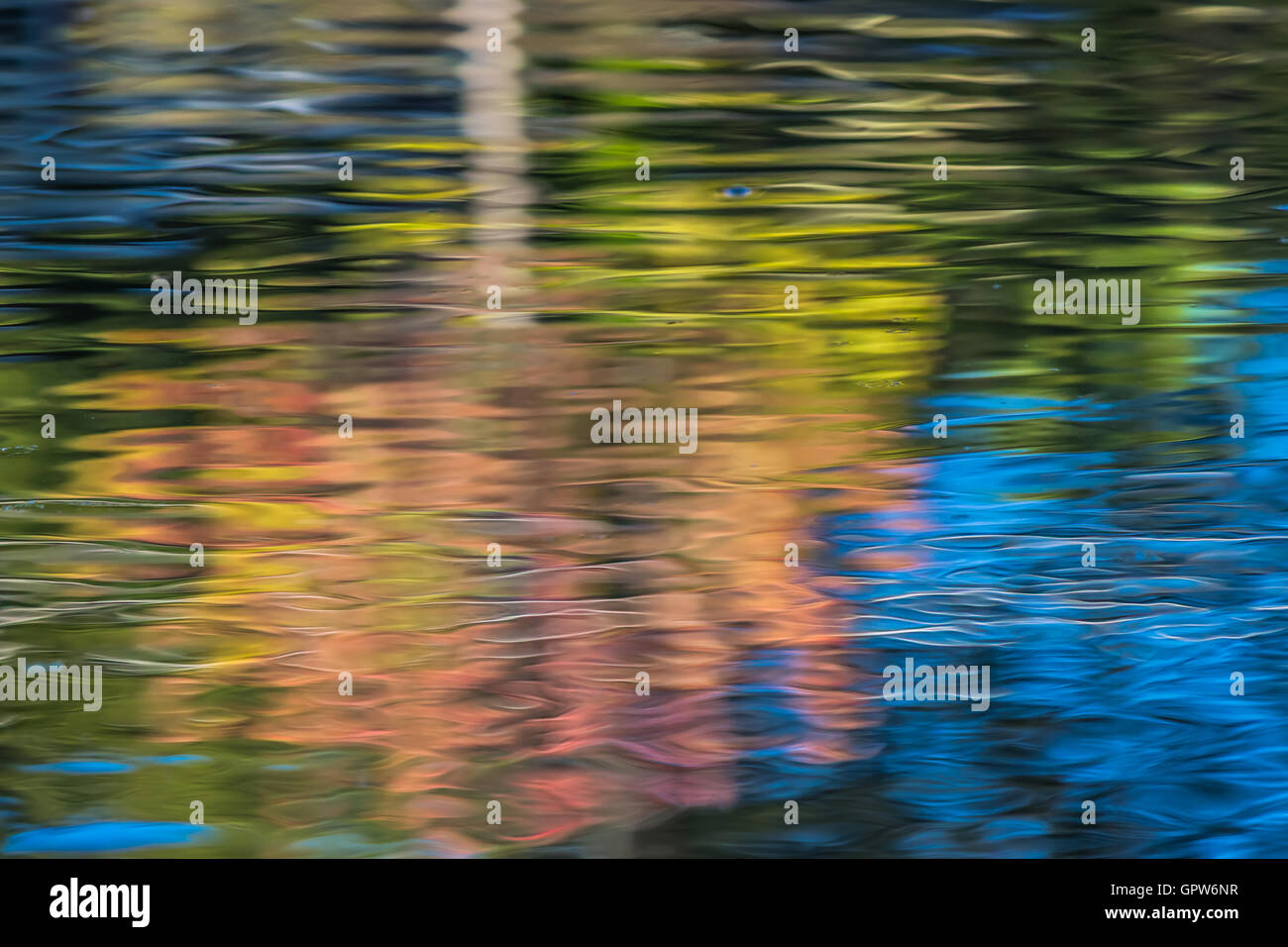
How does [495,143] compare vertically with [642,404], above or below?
above

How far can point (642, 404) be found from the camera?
1.62 meters

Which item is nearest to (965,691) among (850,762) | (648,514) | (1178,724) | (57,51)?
(850,762)

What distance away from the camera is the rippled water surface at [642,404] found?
1609 millimetres

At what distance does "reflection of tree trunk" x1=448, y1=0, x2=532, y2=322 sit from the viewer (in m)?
1.60

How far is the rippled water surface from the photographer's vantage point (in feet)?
5.28

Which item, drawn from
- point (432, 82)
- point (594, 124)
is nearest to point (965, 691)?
point (594, 124)

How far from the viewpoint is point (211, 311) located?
5.29 feet

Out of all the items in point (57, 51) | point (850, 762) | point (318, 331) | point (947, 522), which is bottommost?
point (850, 762)

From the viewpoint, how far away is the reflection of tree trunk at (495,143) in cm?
160

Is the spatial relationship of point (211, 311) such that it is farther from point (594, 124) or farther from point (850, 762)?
point (850, 762)

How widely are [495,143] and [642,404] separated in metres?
0.51
